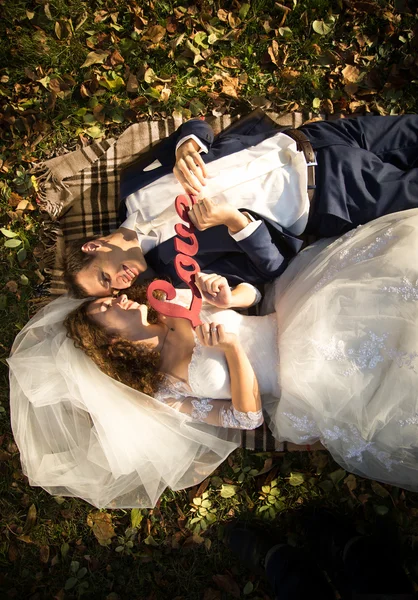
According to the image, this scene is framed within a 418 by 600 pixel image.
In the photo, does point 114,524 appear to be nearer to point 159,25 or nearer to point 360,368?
point 360,368

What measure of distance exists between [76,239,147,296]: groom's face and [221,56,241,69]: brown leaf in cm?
174

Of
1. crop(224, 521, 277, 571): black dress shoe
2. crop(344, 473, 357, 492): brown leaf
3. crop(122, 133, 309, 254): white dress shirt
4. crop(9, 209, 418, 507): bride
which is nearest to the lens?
crop(9, 209, 418, 507): bride

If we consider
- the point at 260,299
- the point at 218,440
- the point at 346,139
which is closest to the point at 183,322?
the point at 260,299

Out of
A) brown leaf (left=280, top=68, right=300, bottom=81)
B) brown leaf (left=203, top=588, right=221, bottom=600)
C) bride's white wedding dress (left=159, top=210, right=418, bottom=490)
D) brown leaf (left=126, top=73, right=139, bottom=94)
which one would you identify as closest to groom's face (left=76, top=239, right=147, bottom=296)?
bride's white wedding dress (left=159, top=210, right=418, bottom=490)

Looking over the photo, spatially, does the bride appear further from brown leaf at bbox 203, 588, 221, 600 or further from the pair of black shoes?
brown leaf at bbox 203, 588, 221, 600

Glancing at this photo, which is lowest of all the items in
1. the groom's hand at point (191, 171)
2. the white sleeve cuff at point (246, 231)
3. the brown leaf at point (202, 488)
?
the brown leaf at point (202, 488)

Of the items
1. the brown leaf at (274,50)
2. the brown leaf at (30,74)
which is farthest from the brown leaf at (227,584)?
the brown leaf at (30,74)

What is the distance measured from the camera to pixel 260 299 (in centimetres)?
302

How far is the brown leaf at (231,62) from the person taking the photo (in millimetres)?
3500

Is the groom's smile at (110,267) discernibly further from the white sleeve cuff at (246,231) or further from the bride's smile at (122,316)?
the white sleeve cuff at (246,231)

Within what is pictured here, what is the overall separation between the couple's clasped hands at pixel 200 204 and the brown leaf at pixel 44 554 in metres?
2.69

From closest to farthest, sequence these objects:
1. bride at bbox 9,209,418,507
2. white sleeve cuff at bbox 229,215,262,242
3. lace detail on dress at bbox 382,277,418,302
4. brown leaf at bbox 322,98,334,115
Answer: lace detail on dress at bbox 382,277,418,302, bride at bbox 9,209,418,507, white sleeve cuff at bbox 229,215,262,242, brown leaf at bbox 322,98,334,115

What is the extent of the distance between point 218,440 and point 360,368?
41.0 inches

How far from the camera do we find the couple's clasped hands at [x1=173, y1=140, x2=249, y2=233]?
2447 mm
